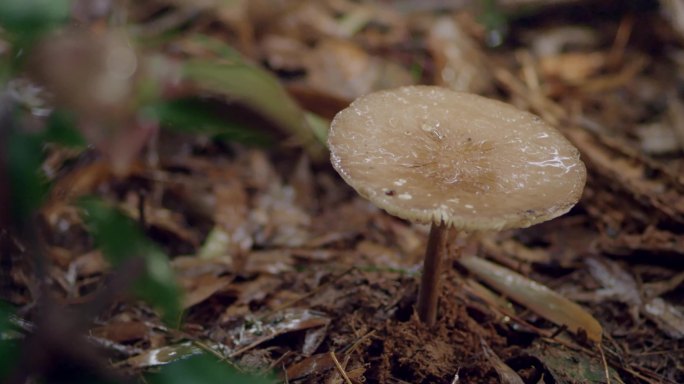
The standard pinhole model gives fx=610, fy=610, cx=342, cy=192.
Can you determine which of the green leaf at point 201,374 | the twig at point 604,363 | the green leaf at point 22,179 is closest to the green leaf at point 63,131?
the green leaf at point 22,179

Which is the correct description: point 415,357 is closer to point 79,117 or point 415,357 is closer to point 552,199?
point 552,199

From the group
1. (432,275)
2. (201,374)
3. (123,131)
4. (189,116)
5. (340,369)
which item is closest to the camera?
(201,374)

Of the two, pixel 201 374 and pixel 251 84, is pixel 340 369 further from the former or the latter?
pixel 251 84

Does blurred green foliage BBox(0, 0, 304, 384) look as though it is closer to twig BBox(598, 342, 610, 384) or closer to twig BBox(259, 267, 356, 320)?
twig BBox(259, 267, 356, 320)

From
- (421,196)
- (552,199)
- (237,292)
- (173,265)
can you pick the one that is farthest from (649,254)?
(173,265)

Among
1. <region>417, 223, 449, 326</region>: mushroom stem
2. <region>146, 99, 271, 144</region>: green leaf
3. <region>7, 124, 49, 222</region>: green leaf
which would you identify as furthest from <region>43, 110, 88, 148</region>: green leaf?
<region>417, 223, 449, 326</region>: mushroom stem

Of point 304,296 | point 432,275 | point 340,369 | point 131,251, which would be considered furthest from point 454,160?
point 131,251
